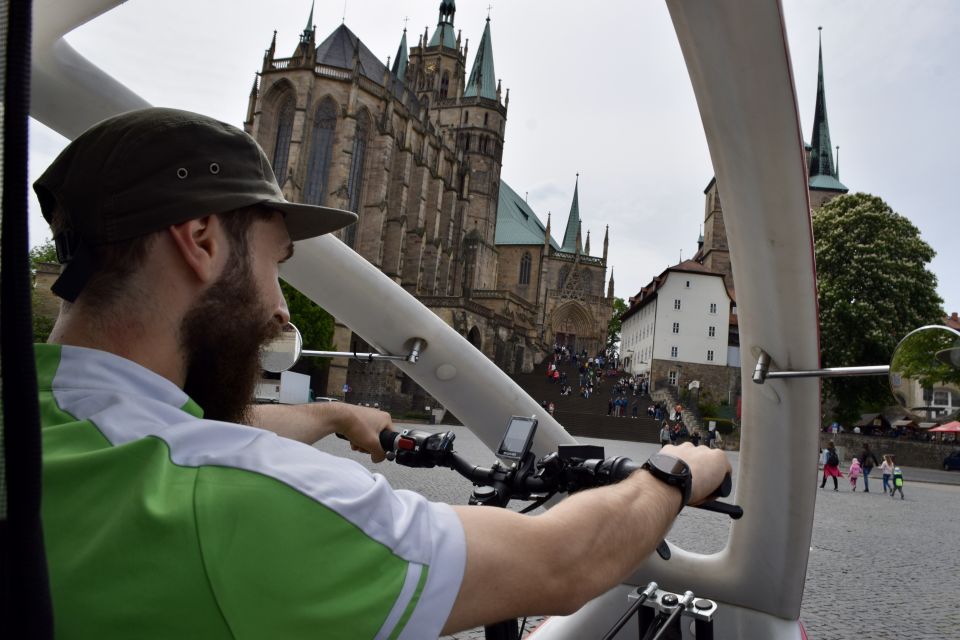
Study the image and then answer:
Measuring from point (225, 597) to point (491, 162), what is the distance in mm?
59414

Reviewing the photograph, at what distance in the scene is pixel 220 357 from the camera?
1.02 metres

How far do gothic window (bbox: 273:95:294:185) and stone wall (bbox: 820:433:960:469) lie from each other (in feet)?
94.0

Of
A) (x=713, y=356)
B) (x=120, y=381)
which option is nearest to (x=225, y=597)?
(x=120, y=381)

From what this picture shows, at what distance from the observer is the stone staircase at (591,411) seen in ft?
105

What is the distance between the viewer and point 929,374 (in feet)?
5.34

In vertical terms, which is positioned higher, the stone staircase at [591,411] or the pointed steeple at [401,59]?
the pointed steeple at [401,59]

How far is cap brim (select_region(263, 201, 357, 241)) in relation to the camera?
1105 mm

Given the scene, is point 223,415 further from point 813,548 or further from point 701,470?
point 813,548

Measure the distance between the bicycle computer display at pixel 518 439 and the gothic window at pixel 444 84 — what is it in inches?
2518

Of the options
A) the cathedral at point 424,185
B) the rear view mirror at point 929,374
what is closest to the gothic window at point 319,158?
the cathedral at point 424,185

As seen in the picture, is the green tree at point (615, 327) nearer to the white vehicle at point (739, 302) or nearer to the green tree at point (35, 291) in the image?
the green tree at point (35, 291)

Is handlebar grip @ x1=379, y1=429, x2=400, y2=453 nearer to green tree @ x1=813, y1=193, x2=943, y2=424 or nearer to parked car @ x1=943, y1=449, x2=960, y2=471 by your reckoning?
green tree @ x1=813, y1=193, x2=943, y2=424

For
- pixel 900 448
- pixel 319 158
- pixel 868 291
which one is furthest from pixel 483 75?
pixel 900 448

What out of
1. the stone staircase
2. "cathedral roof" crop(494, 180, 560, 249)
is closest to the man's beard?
the stone staircase
